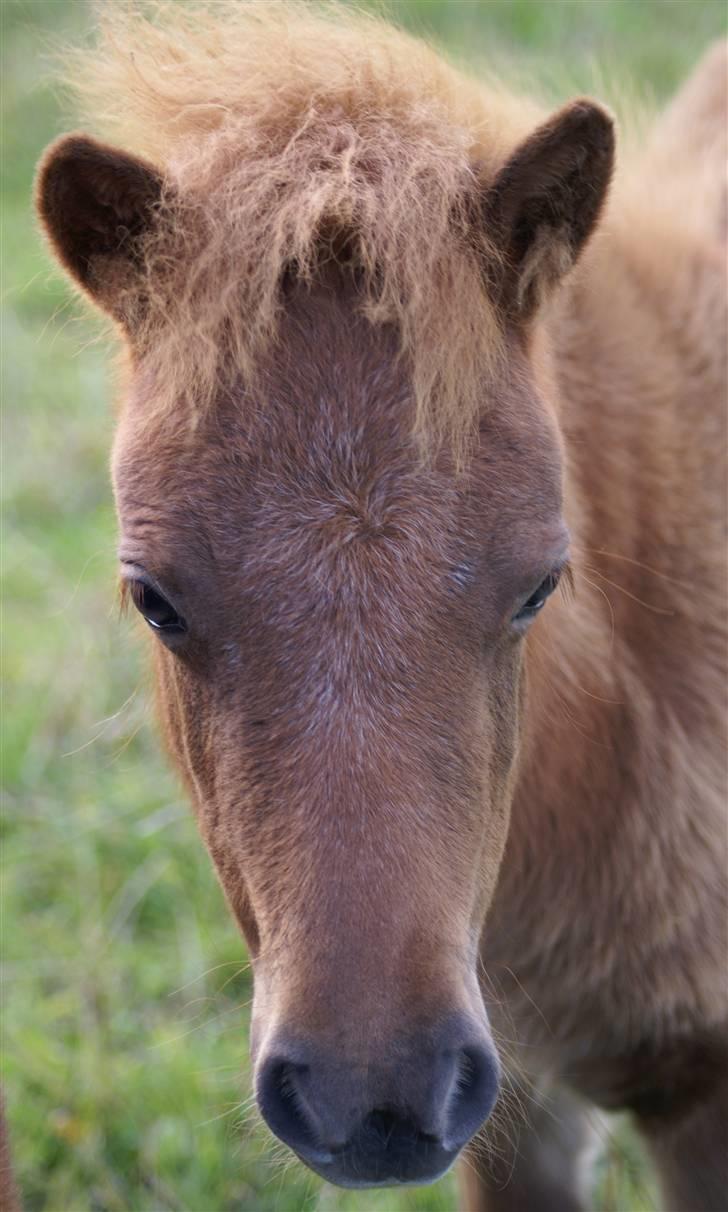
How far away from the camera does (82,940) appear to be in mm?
4113

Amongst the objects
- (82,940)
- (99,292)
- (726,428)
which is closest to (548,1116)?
(82,940)

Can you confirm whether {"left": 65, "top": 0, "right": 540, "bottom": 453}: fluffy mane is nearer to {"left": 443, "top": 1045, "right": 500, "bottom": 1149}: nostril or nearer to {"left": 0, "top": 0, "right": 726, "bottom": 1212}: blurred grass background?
{"left": 0, "top": 0, "right": 726, "bottom": 1212}: blurred grass background

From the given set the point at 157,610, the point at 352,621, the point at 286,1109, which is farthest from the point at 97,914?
the point at 352,621

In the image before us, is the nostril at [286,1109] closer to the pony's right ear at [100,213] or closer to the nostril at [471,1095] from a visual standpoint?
the nostril at [471,1095]

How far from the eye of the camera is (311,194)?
219cm

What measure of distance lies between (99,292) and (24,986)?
226cm

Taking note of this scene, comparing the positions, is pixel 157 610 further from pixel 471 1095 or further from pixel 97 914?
pixel 97 914

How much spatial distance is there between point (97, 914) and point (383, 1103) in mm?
2549

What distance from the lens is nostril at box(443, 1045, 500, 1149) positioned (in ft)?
6.23

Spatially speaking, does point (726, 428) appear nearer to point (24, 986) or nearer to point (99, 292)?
point (99, 292)

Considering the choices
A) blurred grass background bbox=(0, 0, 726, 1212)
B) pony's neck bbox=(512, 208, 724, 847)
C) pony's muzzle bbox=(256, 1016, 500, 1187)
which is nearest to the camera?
pony's muzzle bbox=(256, 1016, 500, 1187)

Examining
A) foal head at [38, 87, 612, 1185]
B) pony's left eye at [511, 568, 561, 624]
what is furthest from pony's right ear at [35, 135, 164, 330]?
pony's left eye at [511, 568, 561, 624]

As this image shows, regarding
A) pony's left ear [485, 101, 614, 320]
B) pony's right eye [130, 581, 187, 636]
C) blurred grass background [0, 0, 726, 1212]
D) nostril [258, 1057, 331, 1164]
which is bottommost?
blurred grass background [0, 0, 726, 1212]

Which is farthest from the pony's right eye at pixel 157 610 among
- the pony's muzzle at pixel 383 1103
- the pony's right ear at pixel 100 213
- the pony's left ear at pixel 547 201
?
the pony's left ear at pixel 547 201
